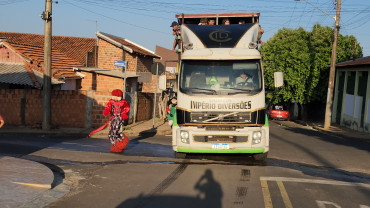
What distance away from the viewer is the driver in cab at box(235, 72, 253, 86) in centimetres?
999

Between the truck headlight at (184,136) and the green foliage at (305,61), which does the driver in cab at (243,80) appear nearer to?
the truck headlight at (184,136)

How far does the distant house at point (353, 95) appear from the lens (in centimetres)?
3002

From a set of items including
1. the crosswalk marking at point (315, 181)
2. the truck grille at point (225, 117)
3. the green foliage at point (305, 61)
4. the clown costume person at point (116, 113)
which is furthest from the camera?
the green foliage at point (305, 61)

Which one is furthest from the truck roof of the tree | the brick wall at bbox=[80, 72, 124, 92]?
the tree

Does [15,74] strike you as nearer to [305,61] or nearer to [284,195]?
[284,195]

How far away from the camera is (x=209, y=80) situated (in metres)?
10.0

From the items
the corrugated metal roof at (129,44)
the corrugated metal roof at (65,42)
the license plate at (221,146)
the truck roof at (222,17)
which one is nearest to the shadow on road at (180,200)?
the license plate at (221,146)

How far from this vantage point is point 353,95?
110 ft

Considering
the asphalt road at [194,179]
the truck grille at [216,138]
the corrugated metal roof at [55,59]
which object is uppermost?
the corrugated metal roof at [55,59]

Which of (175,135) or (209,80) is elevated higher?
(209,80)

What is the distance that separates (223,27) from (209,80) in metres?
2.19

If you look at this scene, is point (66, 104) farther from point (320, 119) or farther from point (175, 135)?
point (320, 119)

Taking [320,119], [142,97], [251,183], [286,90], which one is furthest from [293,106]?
[251,183]

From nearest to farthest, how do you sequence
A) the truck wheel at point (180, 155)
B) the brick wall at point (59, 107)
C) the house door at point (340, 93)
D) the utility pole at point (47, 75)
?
the truck wheel at point (180, 155) < the utility pole at point (47, 75) < the brick wall at point (59, 107) < the house door at point (340, 93)
